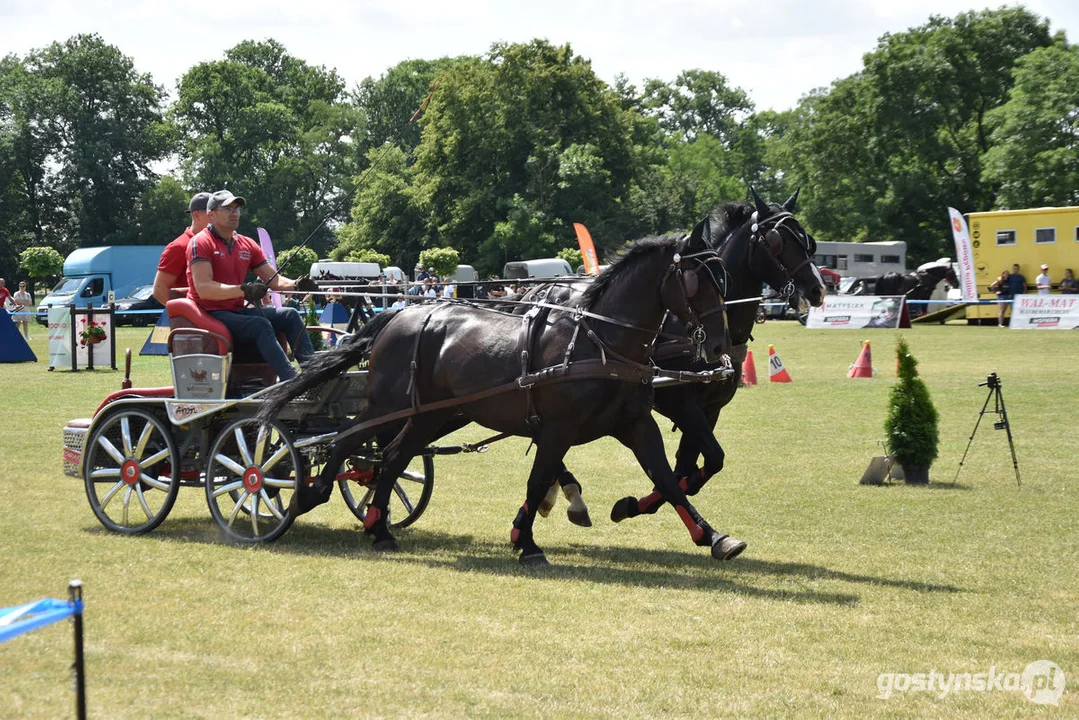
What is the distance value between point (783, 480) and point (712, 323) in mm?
4003

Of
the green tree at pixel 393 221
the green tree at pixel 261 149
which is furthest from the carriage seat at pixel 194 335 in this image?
the green tree at pixel 261 149

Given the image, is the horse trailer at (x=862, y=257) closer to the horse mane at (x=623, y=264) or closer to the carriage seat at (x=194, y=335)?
the horse mane at (x=623, y=264)

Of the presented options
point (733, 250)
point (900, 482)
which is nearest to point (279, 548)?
point (733, 250)

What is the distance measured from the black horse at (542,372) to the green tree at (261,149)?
217 feet

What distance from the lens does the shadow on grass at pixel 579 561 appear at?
7172 millimetres

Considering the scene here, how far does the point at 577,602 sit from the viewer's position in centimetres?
670

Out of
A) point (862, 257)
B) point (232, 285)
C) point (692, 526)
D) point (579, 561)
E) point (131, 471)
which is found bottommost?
point (579, 561)

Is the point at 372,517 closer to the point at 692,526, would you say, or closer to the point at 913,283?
the point at 692,526

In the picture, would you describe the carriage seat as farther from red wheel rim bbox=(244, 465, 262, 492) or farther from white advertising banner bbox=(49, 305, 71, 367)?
white advertising banner bbox=(49, 305, 71, 367)

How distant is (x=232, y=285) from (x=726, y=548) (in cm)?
392

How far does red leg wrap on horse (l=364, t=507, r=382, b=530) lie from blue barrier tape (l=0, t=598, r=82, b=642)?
16.9 feet

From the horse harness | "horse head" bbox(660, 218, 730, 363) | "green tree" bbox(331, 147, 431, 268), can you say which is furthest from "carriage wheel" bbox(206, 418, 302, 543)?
"green tree" bbox(331, 147, 431, 268)

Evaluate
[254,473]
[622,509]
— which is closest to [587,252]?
[622,509]

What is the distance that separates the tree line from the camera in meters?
54.5
